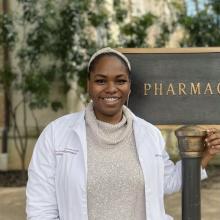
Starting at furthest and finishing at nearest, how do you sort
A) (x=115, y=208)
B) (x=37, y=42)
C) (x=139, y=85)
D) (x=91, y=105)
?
(x=37, y=42), (x=139, y=85), (x=91, y=105), (x=115, y=208)

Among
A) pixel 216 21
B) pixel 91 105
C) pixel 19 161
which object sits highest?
pixel 216 21

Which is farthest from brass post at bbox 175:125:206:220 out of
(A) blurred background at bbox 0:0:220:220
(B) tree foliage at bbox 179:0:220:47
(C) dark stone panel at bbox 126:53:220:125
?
(B) tree foliage at bbox 179:0:220:47

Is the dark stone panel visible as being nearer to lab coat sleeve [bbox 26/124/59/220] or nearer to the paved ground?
lab coat sleeve [bbox 26/124/59/220]

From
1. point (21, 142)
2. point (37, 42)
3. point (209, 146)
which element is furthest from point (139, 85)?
point (21, 142)

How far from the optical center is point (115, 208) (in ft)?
7.45

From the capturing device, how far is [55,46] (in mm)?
8867

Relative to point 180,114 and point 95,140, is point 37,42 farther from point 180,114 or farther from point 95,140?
point 95,140

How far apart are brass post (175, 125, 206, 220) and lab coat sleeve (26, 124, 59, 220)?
67 centimetres

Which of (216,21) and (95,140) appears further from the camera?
(216,21)

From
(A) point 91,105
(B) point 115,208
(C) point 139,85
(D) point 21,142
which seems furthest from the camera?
(D) point 21,142

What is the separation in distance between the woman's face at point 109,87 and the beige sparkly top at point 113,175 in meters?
0.06

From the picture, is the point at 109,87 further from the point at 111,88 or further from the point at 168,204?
the point at 168,204

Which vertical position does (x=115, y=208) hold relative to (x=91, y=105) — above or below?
below

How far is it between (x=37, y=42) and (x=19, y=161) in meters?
2.35
